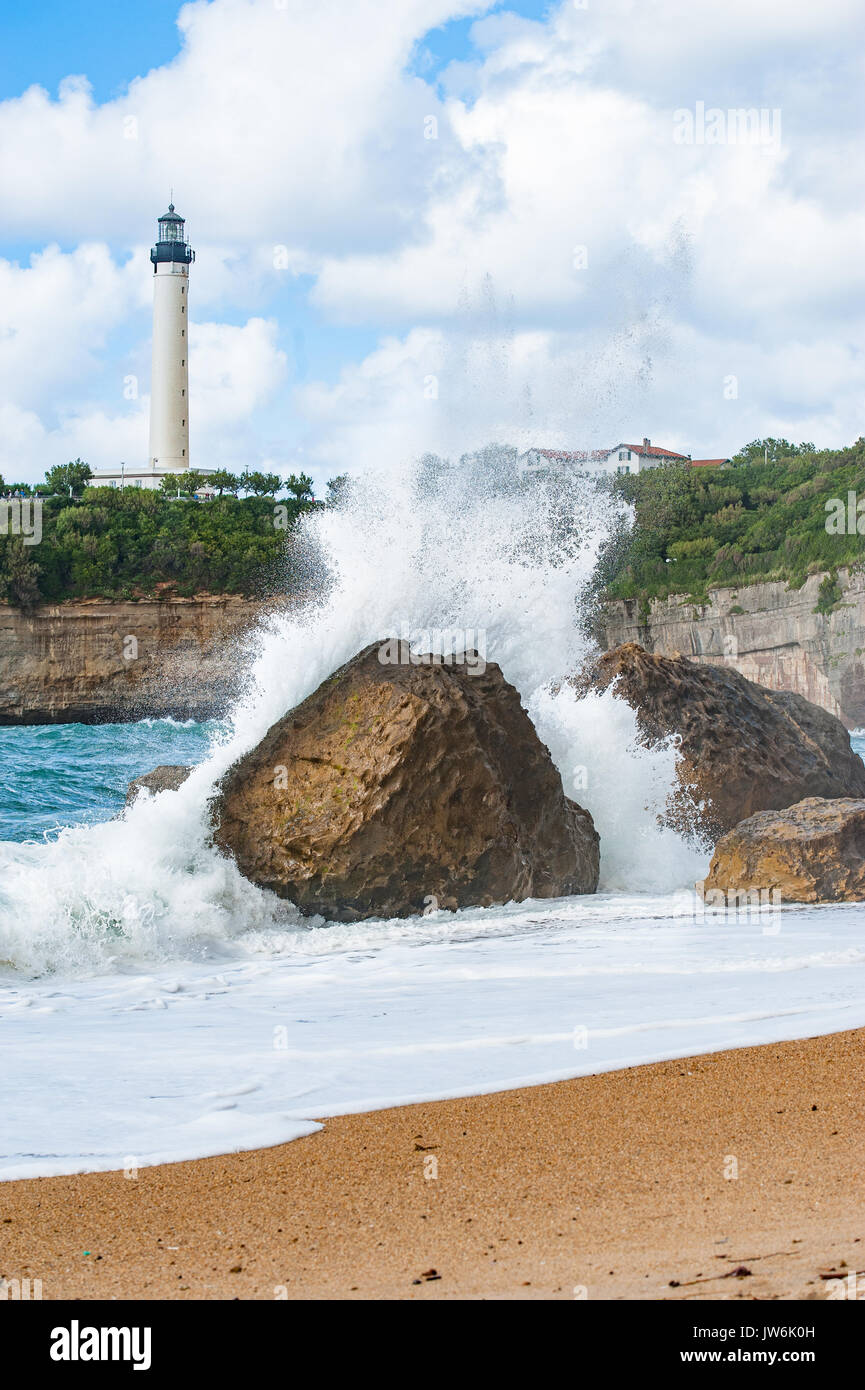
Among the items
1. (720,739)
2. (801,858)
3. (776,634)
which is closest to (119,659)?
(776,634)

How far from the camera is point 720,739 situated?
A: 11797mm

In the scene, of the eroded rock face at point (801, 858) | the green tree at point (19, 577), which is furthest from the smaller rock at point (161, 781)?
the green tree at point (19, 577)

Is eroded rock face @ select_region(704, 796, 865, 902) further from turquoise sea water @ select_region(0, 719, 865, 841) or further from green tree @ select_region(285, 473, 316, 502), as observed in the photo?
green tree @ select_region(285, 473, 316, 502)

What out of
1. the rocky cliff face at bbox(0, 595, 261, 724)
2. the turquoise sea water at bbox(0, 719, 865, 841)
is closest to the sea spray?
the turquoise sea water at bbox(0, 719, 865, 841)

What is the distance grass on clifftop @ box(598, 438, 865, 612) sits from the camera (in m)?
52.8

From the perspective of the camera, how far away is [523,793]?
382 inches

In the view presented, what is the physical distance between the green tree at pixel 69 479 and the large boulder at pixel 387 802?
191 ft

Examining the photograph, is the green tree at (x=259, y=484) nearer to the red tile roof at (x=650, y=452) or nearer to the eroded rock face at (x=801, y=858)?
the red tile roof at (x=650, y=452)

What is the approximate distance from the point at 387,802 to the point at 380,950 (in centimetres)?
115

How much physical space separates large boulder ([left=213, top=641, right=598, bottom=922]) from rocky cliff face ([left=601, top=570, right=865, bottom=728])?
3848 cm

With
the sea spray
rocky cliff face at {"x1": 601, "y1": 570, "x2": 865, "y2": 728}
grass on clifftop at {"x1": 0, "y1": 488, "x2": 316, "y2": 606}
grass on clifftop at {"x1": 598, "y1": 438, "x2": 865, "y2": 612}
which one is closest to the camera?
the sea spray

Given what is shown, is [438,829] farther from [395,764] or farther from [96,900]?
[96,900]
